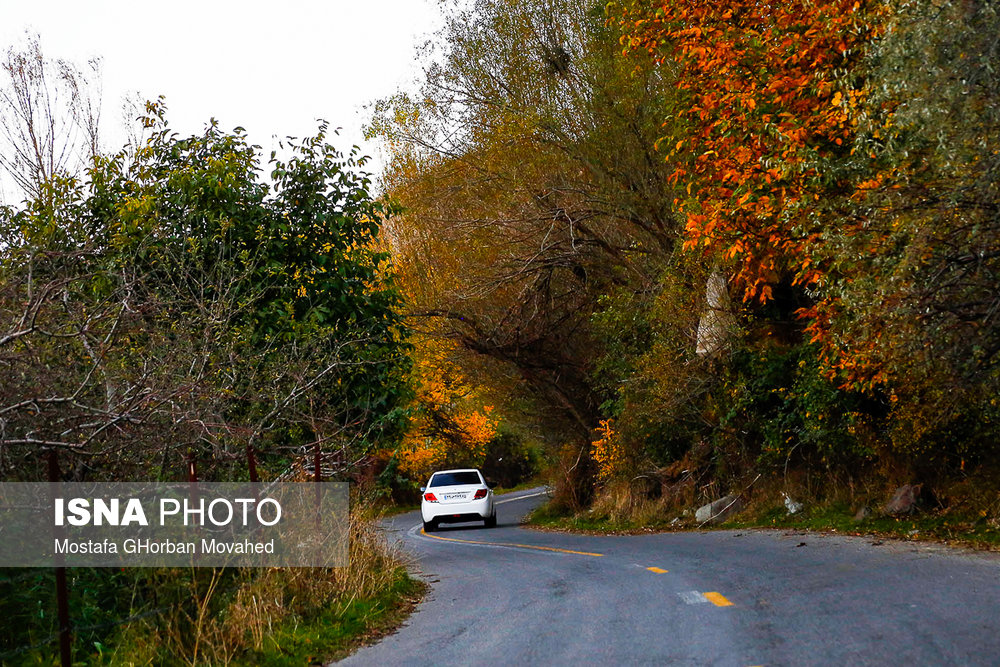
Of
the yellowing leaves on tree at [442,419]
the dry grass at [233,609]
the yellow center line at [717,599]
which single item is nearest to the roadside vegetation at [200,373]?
the dry grass at [233,609]

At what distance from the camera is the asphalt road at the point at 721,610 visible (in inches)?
303

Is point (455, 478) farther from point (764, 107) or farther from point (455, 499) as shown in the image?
point (764, 107)

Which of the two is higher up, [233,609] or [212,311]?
[212,311]

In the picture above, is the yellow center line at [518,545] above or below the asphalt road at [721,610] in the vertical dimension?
above

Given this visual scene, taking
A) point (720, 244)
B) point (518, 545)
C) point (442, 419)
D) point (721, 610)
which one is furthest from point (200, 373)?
point (442, 419)

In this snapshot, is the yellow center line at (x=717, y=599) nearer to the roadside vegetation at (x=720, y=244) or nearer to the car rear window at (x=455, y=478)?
the roadside vegetation at (x=720, y=244)

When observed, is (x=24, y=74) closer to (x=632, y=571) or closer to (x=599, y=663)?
(x=632, y=571)

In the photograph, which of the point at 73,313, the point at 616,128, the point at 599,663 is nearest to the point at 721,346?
the point at 616,128

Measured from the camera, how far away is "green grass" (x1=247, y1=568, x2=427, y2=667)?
8586 millimetres

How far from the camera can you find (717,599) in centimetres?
1041

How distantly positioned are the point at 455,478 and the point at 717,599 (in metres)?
20.5

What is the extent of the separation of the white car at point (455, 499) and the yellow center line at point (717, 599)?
19.4 meters

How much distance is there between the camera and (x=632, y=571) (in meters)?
13.8

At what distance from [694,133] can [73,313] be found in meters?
11.6
